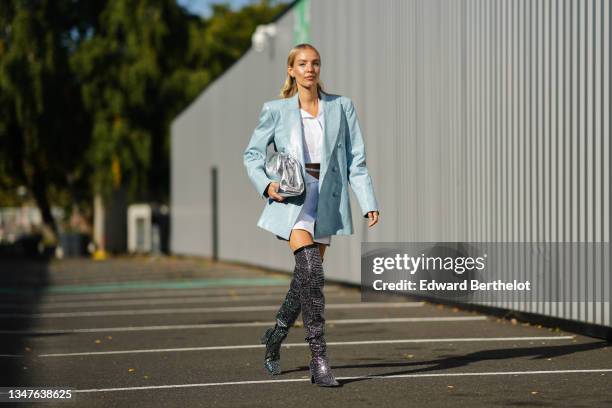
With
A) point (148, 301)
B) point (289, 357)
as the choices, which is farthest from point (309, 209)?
point (148, 301)

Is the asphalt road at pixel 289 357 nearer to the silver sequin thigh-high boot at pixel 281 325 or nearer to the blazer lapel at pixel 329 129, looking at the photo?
the silver sequin thigh-high boot at pixel 281 325

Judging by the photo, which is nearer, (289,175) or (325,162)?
(289,175)

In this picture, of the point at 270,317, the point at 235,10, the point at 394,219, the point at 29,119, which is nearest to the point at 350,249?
the point at 394,219

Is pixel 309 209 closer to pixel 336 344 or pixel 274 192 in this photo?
pixel 274 192

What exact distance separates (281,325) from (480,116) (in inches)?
224

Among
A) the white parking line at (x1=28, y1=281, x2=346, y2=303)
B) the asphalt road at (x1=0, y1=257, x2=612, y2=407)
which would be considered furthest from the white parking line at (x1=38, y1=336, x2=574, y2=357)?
the white parking line at (x1=28, y1=281, x2=346, y2=303)

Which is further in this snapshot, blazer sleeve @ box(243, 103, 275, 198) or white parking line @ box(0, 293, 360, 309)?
white parking line @ box(0, 293, 360, 309)

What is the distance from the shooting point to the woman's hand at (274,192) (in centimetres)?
710

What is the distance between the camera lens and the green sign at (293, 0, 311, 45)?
68.3ft

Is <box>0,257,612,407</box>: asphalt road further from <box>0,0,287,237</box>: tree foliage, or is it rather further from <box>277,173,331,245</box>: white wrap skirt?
<box>0,0,287,237</box>: tree foliage

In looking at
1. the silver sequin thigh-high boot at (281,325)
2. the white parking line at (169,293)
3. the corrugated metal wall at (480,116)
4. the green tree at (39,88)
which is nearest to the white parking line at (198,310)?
the corrugated metal wall at (480,116)

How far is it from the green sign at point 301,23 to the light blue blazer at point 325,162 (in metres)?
13.4

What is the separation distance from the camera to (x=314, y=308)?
7184mm

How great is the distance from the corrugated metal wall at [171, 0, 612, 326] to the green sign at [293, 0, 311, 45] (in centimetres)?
50
